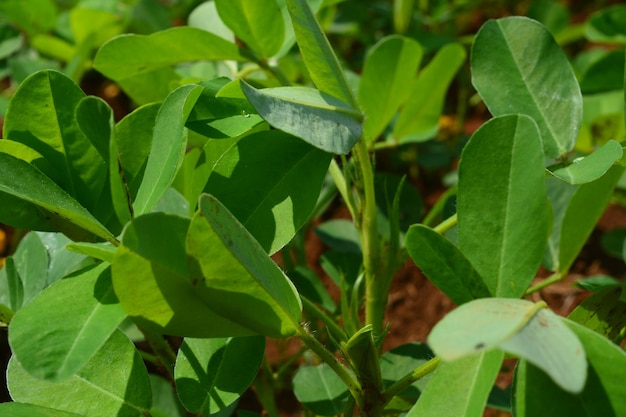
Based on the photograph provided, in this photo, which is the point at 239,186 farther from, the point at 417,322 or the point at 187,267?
the point at 417,322

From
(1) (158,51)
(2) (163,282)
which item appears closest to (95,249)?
(2) (163,282)

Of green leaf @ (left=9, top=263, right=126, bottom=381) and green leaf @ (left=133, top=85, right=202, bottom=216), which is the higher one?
green leaf @ (left=133, top=85, right=202, bottom=216)

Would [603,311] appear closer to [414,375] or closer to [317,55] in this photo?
[414,375]

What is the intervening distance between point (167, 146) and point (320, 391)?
376mm

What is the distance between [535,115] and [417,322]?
24.2 inches

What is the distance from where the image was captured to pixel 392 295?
1.37 meters

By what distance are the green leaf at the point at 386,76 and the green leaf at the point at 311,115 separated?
464 millimetres

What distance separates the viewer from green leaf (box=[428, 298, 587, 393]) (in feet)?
1.32

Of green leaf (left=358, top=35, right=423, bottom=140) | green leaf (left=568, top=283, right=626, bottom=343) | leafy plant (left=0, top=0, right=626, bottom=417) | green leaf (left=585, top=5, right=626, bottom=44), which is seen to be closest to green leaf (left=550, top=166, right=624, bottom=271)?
leafy plant (left=0, top=0, right=626, bottom=417)

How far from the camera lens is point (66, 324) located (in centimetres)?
52

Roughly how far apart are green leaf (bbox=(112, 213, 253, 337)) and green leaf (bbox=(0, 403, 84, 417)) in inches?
4.5

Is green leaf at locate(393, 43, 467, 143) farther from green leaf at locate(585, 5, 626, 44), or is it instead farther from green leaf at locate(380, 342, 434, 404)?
green leaf at locate(380, 342, 434, 404)

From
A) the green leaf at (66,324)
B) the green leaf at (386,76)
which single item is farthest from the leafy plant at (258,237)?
the green leaf at (386,76)

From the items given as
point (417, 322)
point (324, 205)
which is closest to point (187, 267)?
point (324, 205)
